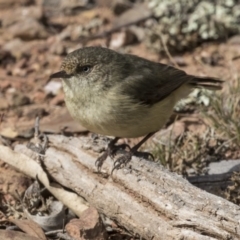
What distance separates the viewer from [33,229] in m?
5.63

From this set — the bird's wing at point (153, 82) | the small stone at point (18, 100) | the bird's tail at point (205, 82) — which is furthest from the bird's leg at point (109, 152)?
the small stone at point (18, 100)

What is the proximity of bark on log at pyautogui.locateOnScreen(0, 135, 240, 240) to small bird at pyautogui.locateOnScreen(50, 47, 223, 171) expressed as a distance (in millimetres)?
182

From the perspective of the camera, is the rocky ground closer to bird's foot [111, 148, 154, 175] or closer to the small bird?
bird's foot [111, 148, 154, 175]

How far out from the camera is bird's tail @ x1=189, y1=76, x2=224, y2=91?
22.4 ft

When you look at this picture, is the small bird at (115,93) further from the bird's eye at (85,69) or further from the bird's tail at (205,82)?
the bird's tail at (205,82)

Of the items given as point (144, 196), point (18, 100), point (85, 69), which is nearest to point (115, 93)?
point (85, 69)

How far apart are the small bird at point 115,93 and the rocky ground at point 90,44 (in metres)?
0.46

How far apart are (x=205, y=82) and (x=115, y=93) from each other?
1402 mm

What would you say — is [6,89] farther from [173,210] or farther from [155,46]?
[173,210]

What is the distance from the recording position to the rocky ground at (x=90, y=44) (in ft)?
21.7

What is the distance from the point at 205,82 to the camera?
6.96 metres

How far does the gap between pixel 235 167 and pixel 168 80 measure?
3.58 ft

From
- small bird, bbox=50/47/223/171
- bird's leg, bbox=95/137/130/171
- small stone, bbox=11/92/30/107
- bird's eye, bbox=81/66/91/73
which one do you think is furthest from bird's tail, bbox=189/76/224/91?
small stone, bbox=11/92/30/107

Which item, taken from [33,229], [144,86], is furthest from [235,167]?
[33,229]
